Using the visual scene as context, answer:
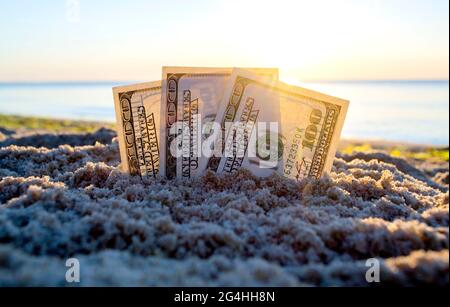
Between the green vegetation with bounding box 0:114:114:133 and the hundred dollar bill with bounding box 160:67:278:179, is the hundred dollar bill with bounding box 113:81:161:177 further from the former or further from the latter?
the green vegetation with bounding box 0:114:114:133

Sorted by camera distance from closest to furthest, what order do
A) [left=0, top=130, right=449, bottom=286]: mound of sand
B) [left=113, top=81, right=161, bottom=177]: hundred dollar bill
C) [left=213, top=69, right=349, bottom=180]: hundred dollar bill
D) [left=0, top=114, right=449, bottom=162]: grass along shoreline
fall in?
[left=0, top=130, right=449, bottom=286]: mound of sand, [left=213, top=69, right=349, bottom=180]: hundred dollar bill, [left=113, top=81, right=161, bottom=177]: hundred dollar bill, [left=0, top=114, right=449, bottom=162]: grass along shoreline

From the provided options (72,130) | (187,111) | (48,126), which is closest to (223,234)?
(187,111)

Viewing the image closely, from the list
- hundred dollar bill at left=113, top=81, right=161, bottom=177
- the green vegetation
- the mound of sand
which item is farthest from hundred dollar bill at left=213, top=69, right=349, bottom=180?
the green vegetation

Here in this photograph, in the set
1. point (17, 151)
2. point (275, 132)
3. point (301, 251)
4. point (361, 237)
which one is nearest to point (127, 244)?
point (301, 251)

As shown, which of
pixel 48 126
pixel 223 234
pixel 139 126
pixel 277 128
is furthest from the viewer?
pixel 48 126

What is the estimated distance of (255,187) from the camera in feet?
11.4

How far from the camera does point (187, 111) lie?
3934mm

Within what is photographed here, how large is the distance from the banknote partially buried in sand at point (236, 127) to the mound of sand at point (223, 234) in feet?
1.08

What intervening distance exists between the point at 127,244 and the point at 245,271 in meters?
0.71

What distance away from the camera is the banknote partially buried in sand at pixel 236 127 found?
3.83 m

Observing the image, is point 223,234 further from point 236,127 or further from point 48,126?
point 48,126

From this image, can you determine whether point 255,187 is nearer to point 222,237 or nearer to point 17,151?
point 222,237

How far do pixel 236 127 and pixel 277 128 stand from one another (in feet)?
1.24

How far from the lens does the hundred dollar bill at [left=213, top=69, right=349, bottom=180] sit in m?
3.82
